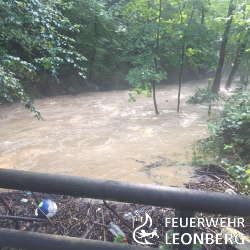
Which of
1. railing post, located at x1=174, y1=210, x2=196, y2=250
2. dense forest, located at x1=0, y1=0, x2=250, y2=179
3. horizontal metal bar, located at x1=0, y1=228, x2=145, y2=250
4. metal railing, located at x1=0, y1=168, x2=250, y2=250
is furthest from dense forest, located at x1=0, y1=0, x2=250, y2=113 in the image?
railing post, located at x1=174, y1=210, x2=196, y2=250

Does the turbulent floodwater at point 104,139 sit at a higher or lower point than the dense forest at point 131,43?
lower

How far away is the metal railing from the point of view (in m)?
1.49

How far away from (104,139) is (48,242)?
5.56 m

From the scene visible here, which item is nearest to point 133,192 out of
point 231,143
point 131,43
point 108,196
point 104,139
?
point 108,196

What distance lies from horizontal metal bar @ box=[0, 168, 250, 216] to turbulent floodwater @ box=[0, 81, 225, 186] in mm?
2696

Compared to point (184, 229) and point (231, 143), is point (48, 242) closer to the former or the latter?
point (184, 229)

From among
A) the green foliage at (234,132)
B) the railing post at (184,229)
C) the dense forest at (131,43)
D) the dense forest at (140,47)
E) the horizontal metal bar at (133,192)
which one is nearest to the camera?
the horizontal metal bar at (133,192)

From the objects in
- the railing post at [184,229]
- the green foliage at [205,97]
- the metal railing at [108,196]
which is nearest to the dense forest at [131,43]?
the green foliage at [205,97]

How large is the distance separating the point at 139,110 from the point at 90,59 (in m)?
5.86

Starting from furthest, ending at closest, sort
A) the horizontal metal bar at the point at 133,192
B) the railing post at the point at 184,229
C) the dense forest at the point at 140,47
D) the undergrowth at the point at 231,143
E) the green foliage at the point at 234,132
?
1. the green foliage at the point at 234,132
2. the undergrowth at the point at 231,143
3. the dense forest at the point at 140,47
4. the railing post at the point at 184,229
5. the horizontal metal bar at the point at 133,192

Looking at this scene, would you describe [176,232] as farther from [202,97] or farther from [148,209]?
[202,97]

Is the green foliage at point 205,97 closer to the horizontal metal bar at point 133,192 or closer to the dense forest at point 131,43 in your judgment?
the dense forest at point 131,43

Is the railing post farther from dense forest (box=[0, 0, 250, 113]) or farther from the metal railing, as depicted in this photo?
dense forest (box=[0, 0, 250, 113])

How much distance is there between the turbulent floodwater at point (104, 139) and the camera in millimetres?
5004
